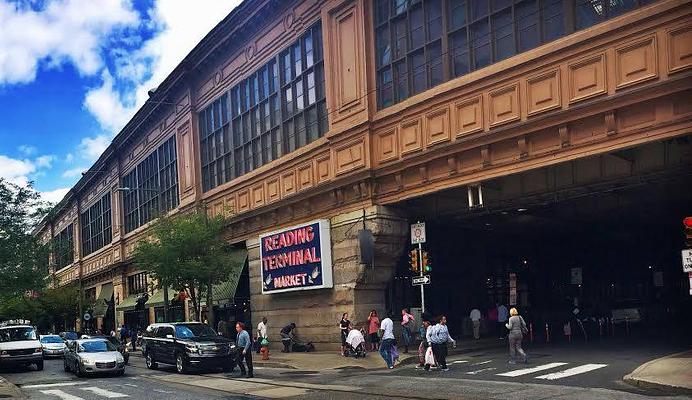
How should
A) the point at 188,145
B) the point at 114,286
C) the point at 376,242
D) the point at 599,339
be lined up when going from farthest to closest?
the point at 114,286 < the point at 188,145 < the point at 599,339 < the point at 376,242

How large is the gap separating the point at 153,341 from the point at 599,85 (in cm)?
1793

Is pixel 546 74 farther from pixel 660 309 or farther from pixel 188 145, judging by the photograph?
pixel 660 309

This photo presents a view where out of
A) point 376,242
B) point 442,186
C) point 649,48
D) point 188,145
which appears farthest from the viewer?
point 188,145

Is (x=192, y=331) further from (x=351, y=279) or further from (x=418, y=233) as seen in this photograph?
(x=418, y=233)

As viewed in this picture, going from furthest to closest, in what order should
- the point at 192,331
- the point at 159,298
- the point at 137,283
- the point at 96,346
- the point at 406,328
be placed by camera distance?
the point at 137,283, the point at 159,298, the point at 96,346, the point at 406,328, the point at 192,331

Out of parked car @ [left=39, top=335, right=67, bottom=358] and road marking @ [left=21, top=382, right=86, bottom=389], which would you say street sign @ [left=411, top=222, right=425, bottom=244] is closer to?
road marking @ [left=21, top=382, right=86, bottom=389]

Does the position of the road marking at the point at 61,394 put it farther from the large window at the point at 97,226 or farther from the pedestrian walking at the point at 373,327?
the large window at the point at 97,226

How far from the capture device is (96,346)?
26.0 metres

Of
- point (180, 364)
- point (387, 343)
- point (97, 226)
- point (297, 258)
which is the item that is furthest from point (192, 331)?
point (97, 226)

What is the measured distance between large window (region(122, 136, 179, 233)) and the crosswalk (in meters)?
24.9

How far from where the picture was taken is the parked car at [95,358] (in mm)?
24562

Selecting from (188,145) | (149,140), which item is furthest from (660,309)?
(149,140)

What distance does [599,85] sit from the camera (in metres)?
18.1

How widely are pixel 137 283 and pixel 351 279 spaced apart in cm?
3172
